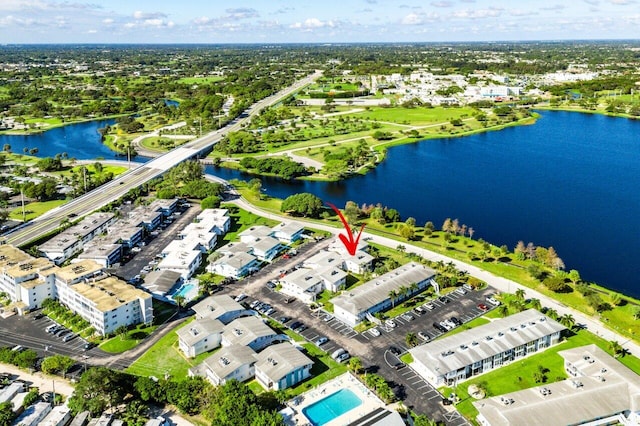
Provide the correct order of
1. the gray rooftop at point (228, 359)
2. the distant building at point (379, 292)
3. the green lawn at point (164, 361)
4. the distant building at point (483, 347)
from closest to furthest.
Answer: the gray rooftop at point (228, 359) < the distant building at point (483, 347) < the green lawn at point (164, 361) < the distant building at point (379, 292)

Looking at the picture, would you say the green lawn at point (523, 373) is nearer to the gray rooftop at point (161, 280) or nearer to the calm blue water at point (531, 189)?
the calm blue water at point (531, 189)

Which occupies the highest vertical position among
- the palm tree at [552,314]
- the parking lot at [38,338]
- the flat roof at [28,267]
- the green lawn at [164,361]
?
the flat roof at [28,267]

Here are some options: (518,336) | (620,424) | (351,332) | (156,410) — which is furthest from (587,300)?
(156,410)

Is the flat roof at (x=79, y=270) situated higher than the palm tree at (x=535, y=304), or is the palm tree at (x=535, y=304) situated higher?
the flat roof at (x=79, y=270)

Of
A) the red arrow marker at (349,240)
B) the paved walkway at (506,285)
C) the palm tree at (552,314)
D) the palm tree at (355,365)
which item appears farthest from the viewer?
the red arrow marker at (349,240)

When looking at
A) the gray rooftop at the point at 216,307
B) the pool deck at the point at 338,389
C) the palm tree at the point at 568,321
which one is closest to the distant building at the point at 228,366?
the pool deck at the point at 338,389

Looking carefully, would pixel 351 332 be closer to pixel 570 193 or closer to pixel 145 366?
pixel 145 366
